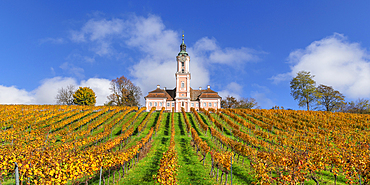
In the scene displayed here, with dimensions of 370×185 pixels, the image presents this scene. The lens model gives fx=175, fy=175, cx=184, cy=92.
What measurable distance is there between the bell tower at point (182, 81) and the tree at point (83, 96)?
30.6 metres

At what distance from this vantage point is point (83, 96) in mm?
58219

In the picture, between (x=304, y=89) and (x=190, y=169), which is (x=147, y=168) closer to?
(x=190, y=169)

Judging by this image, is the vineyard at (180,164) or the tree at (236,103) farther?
the tree at (236,103)

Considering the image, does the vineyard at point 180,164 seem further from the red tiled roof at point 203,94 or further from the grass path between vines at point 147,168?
the red tiled roof at point 203,94

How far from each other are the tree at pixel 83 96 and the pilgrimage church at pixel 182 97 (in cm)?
2147

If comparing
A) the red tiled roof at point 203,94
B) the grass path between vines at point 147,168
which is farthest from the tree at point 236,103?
the grass path between vines at point 147,168

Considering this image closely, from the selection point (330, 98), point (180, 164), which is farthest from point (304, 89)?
point (180, 164)

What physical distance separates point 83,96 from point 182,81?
3346 cm

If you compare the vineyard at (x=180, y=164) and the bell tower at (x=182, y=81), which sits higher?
the bell tower at (x=182, y=81)

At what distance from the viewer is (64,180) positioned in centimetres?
686

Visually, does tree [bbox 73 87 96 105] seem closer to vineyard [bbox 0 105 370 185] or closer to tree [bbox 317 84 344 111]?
vineyard [bbox 0 105 370 185]

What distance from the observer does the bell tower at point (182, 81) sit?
52.7 meters

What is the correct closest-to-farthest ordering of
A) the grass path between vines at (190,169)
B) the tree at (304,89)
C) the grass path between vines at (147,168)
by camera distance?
the grass path between vines at (190,169)
the grass path between vines at (147,168)
the tree at (304,89)

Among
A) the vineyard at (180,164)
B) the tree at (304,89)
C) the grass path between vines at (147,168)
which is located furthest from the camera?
the tree at (304,89)
